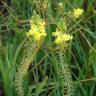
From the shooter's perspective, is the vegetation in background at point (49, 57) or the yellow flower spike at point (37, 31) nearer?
the yellow flower spike at point (37, 31)

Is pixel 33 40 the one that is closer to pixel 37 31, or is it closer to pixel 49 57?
pixel 37 31

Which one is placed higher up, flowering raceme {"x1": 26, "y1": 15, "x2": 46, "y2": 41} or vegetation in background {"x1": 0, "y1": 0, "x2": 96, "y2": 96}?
flowering raceme {"x1": 26, "y1": 15, "x2": 46, "y2": 41}

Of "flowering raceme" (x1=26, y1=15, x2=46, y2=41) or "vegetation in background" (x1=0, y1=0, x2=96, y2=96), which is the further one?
"vegetation in background" (x1=0, y1=0, x2=96, y2=96)

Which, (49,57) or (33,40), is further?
(49,57)

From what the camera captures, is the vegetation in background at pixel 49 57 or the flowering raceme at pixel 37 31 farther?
the vegetation in background at pixel 49 57

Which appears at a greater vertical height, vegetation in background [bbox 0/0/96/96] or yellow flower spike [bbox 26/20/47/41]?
yellow flower spike [bbox 26/20/47/41]

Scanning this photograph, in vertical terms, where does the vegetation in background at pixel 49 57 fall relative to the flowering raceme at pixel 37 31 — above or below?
below

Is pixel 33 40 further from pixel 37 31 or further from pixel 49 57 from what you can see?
pixel 49 57

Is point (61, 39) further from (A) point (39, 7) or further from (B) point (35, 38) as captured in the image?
(A) point (39, 7)

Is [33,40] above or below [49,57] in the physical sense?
above

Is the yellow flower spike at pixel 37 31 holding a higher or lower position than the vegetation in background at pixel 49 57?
higher

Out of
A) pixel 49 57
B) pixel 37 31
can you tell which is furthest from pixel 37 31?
pixel 49 57
